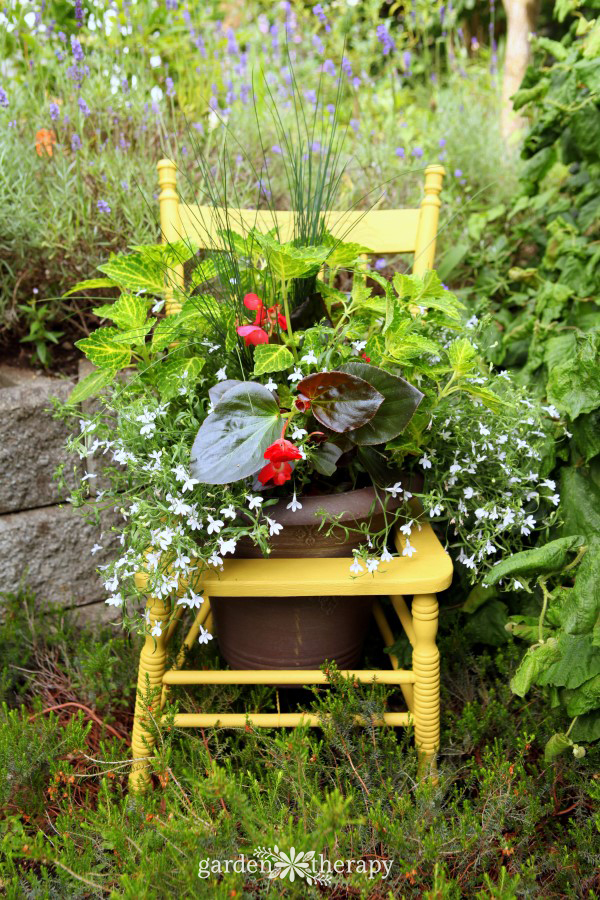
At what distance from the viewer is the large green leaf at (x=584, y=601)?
1.04 meters

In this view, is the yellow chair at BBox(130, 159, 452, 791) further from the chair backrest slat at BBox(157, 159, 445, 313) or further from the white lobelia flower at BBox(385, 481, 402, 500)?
the chair backrest slat at BBox(157, 159, 445, 313)

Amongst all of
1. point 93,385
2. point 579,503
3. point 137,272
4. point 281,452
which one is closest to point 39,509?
point 93,385

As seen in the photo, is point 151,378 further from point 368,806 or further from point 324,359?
point 368,806

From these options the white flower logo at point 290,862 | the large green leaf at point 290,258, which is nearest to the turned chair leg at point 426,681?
the white flower logo at point 290,862

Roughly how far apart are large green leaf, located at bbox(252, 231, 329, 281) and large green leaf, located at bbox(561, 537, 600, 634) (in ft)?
1.98

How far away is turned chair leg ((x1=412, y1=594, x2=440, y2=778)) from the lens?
3.57 ft

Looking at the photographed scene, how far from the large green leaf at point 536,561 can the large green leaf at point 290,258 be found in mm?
535

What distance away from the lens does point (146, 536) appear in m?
1.02

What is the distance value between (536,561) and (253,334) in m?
0.55

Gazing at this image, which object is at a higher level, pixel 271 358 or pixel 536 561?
pixel 271 358

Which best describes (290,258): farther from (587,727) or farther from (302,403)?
(587,727)

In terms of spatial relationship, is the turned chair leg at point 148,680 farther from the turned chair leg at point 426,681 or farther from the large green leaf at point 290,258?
the large green leaf at point 290,258

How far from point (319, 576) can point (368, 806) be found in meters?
0.33

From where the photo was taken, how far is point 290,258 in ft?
3.40
